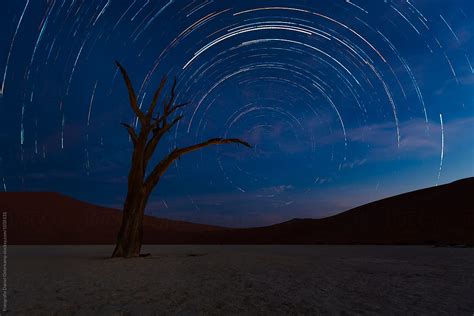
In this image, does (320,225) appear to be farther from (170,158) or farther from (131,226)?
(131,226)

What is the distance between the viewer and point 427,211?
34812mm

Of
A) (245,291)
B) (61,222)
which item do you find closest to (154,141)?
(245,291)

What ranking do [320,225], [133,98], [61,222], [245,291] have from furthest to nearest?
[61,222] → [320,225] → [133,98] → [245,291]

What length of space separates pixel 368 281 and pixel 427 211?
97.1 feet

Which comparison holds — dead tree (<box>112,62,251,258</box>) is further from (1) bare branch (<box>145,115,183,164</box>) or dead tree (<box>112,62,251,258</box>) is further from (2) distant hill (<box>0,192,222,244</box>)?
(2) distant hill (<box>0,192,222,244</box>)

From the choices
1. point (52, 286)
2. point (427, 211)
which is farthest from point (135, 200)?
point (427, 211)

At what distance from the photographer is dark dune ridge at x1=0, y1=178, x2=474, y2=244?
3136cm

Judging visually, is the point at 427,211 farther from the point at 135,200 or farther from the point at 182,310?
the point at 182,310

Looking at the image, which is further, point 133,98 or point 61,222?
point 61,222

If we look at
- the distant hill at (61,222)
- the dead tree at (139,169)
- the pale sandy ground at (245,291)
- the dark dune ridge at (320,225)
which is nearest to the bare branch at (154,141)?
the dead tree at (139,169)

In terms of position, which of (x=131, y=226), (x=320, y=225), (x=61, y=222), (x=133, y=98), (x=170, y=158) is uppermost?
(x=133, y=98)

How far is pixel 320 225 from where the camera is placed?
40.3m

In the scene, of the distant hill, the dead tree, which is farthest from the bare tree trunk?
the distant hill

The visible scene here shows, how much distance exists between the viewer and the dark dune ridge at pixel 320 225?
31359 millimetres
